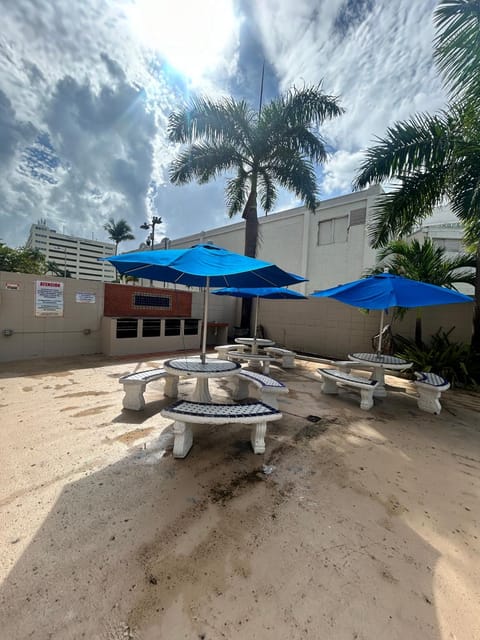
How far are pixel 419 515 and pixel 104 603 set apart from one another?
215cm

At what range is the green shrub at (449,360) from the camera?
A: 17.7 ft

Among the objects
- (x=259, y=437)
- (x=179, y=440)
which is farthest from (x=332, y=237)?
(x=179, y=440)

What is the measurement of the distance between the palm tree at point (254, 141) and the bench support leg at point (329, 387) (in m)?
5.71

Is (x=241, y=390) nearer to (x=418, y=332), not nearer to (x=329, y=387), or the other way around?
(x=329, y=387)

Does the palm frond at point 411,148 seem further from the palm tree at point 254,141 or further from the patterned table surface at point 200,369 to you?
the patterned table surface at point 200,369

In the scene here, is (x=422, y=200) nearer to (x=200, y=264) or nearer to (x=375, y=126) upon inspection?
(x=375, y=126)

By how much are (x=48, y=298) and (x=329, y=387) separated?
688 centimetres

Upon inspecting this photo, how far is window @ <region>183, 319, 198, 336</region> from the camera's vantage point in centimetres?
877

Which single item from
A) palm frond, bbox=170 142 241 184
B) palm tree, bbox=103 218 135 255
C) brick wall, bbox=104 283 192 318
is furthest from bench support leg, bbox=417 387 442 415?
palm tree, bbox=103 218 135 255

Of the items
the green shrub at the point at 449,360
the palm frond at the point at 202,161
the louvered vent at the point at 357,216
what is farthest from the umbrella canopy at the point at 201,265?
the louvered vent at the point at 357,216

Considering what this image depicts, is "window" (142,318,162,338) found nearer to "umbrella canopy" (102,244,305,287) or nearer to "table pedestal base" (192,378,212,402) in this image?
"umbrella canopy" (102,244,305,287)

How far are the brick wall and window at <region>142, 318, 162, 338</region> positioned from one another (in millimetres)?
266

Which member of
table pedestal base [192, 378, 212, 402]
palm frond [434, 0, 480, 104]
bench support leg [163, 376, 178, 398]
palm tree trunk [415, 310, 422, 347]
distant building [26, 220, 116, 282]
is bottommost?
bench support leg [163, 376, 178, 398]

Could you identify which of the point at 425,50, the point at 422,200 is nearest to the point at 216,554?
the point at 422,200
